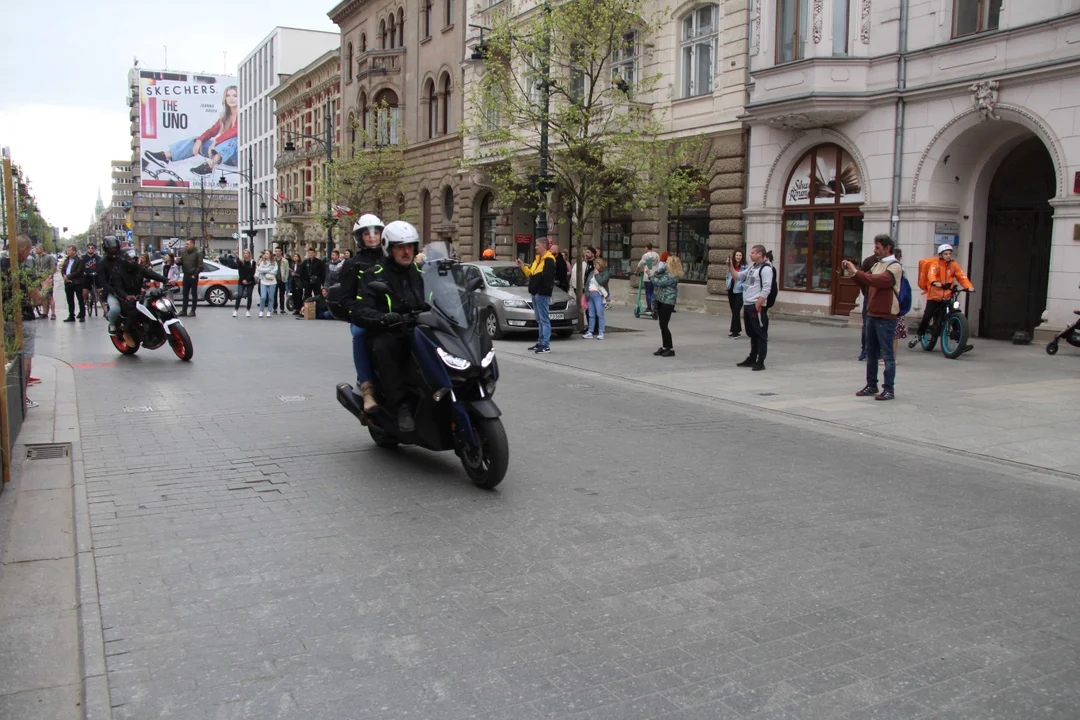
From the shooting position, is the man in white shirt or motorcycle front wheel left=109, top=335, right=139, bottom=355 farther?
the man in white shirt

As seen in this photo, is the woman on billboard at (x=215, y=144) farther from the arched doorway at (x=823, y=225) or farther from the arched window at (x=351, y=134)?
the arched doorway at (x=823, y=225)

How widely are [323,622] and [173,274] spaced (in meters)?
23.6

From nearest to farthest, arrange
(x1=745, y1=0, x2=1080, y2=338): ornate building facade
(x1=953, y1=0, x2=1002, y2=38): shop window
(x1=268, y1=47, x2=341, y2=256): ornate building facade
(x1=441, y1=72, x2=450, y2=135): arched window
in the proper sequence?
(x1=745, y1=0, x2=1080, y2=338): ornate building facade < (x1=953, y1=0, x2=1002, y2=38): shop window < (x1=441, y1=72, x2=450, y2=135): arched window < (x1=268, y1=47, x2=341, y2=256): ornate building facade

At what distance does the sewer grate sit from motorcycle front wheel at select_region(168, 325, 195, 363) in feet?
18.7

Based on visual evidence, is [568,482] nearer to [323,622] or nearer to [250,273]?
[323,622]

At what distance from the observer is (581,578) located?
4598 mm

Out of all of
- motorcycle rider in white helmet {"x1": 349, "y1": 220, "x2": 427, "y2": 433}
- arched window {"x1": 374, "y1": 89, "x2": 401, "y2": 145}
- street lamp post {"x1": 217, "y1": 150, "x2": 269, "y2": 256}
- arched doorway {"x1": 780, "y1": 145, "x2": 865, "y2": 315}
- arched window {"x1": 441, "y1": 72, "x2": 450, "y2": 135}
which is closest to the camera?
motorcycle rider in white helmet {"x1": 349, "y1": 220, "x2": 427, "y2": 433}

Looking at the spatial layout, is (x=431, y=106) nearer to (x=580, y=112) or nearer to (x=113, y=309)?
(x=580, y=112)

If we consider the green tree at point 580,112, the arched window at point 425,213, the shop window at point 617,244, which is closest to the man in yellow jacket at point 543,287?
the green tree at point 580,112

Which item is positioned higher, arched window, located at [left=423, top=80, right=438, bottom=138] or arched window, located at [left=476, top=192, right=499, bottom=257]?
arched window, located at [left=423, top=80, right=438, bottom=138]

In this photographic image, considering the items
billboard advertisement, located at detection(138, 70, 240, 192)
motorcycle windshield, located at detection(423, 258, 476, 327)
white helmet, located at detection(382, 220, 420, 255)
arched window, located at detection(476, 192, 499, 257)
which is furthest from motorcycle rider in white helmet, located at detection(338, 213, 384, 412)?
billboard advertisement, located at detection(138, 70, 240, 192)

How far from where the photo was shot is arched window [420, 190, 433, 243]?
38.7 metres

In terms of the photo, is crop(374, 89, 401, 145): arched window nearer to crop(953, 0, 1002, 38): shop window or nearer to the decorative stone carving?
crop(953, 0, 1002, 38): shop window

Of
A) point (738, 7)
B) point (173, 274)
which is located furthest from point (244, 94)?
point (738, 7)
